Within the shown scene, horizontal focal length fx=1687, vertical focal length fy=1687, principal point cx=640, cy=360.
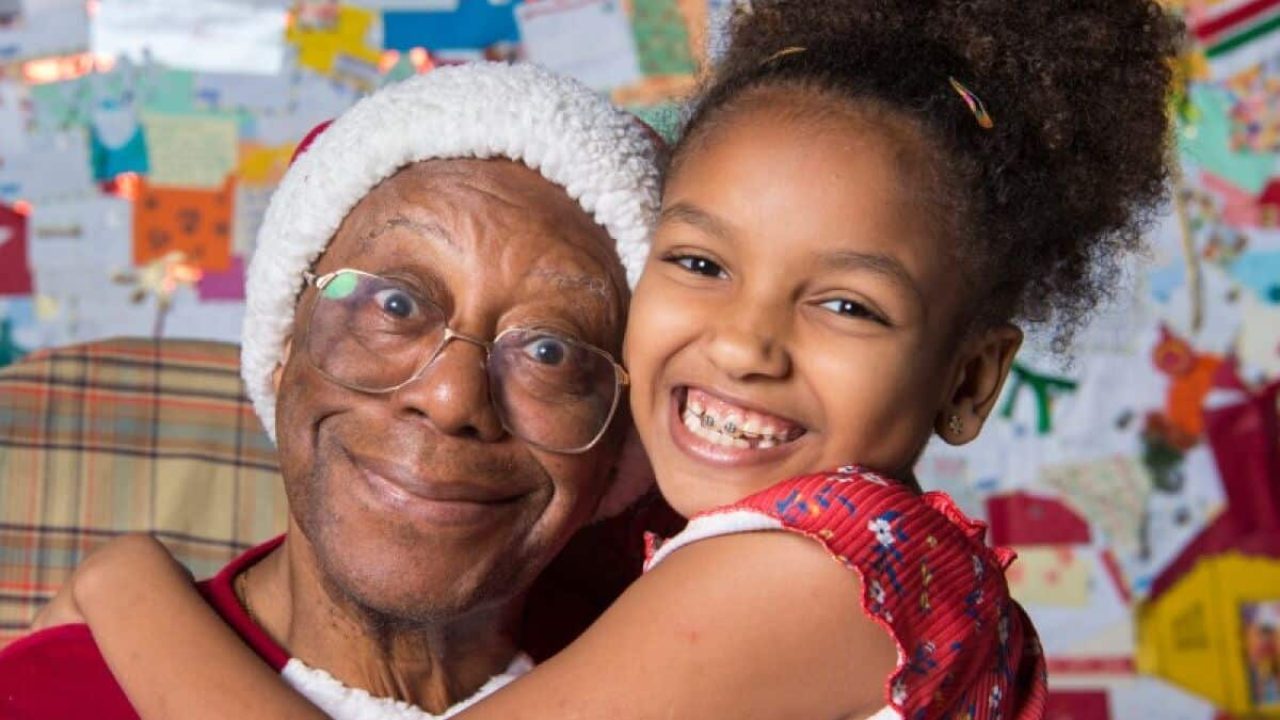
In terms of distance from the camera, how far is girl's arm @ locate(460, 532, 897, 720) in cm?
168

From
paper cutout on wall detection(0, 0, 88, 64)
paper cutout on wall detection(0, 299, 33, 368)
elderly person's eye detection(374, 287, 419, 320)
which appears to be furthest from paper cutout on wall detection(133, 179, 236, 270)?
elderly person's eye detection(374, 287, 419, 320)

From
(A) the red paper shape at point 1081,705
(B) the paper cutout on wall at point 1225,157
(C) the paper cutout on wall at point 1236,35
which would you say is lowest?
(A) the red paper shape at point 1081,705

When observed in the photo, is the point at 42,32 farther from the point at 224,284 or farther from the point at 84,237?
the point at 224,284

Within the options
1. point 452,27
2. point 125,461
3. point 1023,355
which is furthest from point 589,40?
point 125,461

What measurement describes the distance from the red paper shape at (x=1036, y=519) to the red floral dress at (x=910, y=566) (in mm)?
2889

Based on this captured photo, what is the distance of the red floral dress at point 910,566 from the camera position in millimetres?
1693

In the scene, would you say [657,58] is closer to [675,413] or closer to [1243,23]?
[1243,23]

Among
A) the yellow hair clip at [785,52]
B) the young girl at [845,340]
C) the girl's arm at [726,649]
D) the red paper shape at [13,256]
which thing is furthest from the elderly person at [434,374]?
the red paper shape at [13,256]

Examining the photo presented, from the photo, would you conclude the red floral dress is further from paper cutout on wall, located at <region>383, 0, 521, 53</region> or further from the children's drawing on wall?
the children's drawing on wall

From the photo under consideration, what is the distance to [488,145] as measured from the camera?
7.08ft

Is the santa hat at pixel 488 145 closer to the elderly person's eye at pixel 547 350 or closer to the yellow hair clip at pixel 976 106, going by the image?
the elderly person's eye at pixel 547 350

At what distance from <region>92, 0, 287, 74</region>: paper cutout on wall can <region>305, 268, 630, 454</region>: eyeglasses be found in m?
2.53

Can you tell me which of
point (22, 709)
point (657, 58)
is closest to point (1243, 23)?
point (657, 58)

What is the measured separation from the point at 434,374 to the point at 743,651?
1.97 ft
